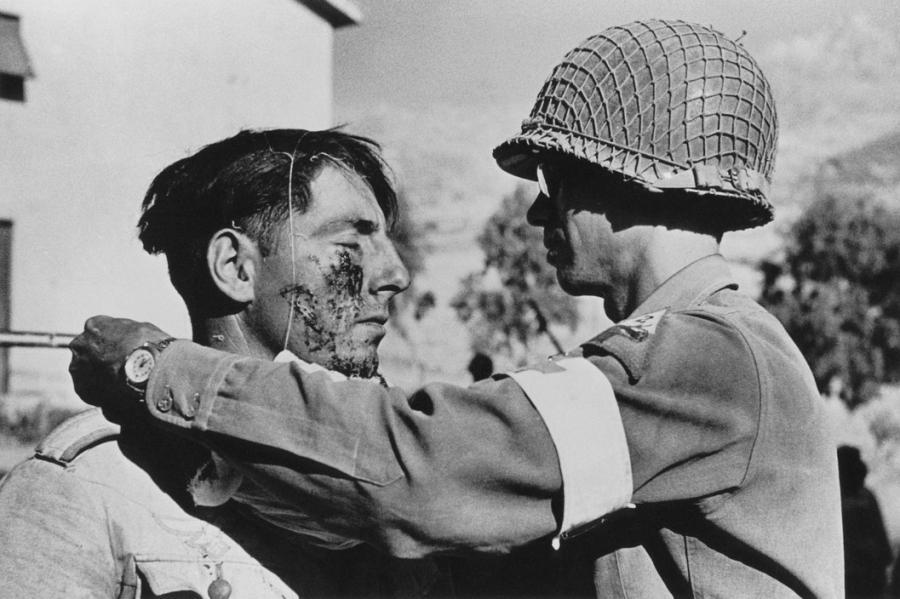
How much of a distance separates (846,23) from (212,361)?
121 ft

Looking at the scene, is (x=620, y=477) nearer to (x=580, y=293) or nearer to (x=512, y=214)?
(x=580, y=293)

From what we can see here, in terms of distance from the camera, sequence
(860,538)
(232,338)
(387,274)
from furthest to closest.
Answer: (860,538), (387,274), (232,338)

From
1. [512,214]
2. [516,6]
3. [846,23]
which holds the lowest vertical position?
[512,214]

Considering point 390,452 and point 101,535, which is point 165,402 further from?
point 101,535

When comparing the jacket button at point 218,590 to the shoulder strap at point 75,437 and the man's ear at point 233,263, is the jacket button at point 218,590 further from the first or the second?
the man's ear at point 233,263

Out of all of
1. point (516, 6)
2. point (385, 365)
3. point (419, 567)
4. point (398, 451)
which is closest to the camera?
point (398, 451)

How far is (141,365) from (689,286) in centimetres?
103

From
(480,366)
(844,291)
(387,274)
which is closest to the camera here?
(387,274)

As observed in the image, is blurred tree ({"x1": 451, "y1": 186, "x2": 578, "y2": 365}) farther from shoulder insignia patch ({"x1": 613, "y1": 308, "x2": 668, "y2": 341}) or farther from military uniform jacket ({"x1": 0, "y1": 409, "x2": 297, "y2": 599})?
shoulder insignia patch ({"x1": 613, "y1": 308, "x2": 668, "y2": 341})

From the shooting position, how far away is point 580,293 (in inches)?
90.8

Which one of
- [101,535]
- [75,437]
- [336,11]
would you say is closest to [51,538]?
[101,535]

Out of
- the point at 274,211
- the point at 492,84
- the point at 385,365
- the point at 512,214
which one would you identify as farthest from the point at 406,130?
the point at 274,211

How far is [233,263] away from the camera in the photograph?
2.69 meters

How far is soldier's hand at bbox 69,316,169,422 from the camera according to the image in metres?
1.88
